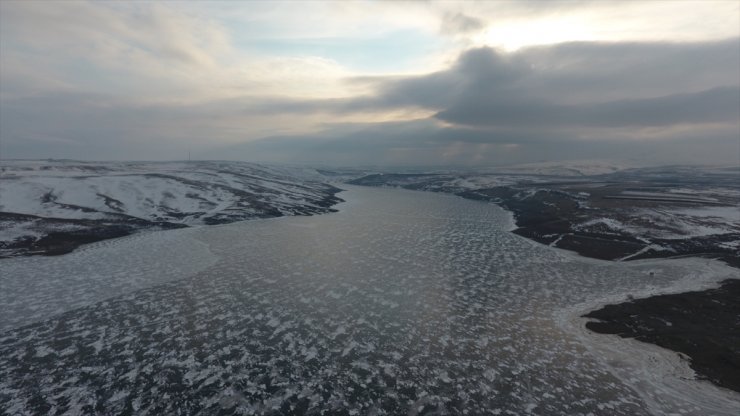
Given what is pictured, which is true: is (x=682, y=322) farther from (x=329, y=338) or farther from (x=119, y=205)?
(x=119, y=205)

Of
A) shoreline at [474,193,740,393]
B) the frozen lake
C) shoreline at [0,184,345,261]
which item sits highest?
shoreline at [474,193,740,393]

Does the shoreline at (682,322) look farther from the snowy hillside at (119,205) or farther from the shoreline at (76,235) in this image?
the snowy hillside at (119,205)

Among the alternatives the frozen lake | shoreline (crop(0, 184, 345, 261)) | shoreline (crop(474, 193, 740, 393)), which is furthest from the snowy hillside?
shoreline (crop(474, 193, 740, 393))

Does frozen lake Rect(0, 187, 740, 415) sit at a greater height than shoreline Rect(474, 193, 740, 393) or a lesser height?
lesser

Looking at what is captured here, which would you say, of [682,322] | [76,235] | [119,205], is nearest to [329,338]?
[682,322]

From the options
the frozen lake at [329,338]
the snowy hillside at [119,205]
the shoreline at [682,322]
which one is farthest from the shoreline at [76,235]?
the shoreline at [682,322]

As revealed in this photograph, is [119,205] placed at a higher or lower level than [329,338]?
higher

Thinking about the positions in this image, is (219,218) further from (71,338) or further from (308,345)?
(308,345)

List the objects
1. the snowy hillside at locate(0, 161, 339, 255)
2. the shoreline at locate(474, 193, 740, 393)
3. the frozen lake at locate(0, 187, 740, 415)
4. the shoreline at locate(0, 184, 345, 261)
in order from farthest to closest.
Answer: the snowy hillside at locate(0, 161, 339, 255) → the shoreline at locate(0, 184, 345, 261) → the shoreline at locate(474, 193, 740, 393) → the frozen lake at locate(0, 187, 740, 415)

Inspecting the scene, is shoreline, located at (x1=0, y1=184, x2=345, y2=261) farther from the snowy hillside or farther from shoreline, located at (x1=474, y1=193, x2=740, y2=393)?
shoreline, located at (x1=474, y1=193, x2=740, y2=393)

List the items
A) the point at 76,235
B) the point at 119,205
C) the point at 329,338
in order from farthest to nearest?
the point at 119,205 → the point at 76,235 → the point at 329,338
